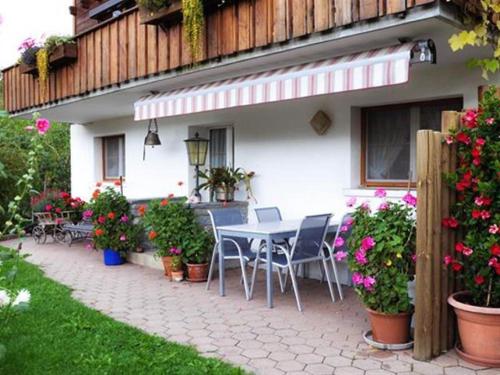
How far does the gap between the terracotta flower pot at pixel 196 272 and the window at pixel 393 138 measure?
2646 millimetres

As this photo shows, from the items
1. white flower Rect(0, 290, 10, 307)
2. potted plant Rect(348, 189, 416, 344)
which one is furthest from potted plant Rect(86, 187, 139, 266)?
potted plant Rect(348, 189, 416, 344)

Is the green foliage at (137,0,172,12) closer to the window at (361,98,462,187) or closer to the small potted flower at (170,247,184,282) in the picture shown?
the window at (361,98,462,187)

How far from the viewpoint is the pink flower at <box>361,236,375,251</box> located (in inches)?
174

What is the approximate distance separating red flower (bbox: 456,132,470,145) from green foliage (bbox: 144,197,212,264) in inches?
167

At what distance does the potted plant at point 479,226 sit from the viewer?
3.98 metres

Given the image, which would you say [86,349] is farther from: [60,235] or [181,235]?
[60,235]

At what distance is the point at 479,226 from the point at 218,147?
625 centimetres

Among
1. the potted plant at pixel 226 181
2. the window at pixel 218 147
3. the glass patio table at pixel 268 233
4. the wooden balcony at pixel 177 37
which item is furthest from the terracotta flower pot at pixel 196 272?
the wooden balcony at pixel 177 37

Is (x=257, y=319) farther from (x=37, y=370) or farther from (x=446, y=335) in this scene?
(x=37, y=370)

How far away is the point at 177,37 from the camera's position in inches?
277

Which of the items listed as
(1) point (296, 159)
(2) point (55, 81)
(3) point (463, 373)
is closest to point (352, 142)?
(1) point (296, 159)

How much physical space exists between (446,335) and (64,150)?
1946 centimetres

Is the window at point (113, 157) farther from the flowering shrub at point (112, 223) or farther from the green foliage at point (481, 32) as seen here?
the green foliage at point (481, 32)

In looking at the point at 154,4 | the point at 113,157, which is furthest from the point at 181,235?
the point at 113,157
